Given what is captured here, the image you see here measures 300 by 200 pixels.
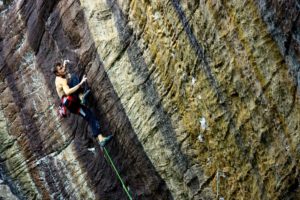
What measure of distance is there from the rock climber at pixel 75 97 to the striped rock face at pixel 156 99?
19 cm

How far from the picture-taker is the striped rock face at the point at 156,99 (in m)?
9.60

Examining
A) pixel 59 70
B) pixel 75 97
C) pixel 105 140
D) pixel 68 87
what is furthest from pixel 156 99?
pixel 59 70

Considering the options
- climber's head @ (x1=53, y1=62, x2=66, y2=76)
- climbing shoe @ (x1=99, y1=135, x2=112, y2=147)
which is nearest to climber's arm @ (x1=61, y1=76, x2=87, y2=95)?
climber's head @ (x1=53, y1=62, x2=66, y2=76)

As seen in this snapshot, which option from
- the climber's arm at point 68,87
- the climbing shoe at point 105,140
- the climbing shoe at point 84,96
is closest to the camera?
the climber's arm at point 68,87

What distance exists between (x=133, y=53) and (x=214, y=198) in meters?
3.28

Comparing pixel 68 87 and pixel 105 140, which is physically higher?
pixel 68 87

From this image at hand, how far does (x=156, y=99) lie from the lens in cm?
1151

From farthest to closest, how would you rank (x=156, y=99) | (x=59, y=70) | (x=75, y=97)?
(x=59, y=70)
(x=75, y=97)
(x=156, y=99)

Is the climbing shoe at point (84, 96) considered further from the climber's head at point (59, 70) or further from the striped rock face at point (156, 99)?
the climber's head at point (59, 70)

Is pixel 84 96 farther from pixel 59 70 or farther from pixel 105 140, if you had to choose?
pixel 105 140

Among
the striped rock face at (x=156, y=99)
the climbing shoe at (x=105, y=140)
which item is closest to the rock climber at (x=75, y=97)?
the climbing shoe at (x=105, y=140)

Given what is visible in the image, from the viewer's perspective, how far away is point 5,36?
50.2 ft

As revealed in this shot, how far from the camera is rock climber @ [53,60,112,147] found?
1258 cm

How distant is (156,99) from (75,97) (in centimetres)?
210
